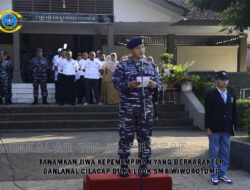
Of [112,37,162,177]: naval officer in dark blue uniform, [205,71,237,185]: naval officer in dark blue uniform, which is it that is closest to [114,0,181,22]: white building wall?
[205,71,237,185]: naval officer in dark blue uniform

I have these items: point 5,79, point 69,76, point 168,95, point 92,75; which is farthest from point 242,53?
point 5,79

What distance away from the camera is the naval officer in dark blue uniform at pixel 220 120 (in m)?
5.96

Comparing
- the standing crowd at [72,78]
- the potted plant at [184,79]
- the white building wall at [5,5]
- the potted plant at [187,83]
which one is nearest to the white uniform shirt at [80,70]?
the standing crowd at [72,78]

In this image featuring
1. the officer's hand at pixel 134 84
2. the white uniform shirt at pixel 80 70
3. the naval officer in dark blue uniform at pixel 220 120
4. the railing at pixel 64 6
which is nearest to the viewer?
the officer's hand at pixel 134 84

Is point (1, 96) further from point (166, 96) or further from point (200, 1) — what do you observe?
point (200, 1)

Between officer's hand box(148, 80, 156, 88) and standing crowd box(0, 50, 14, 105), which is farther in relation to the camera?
standing crowd box(0, 50, 14, 105)

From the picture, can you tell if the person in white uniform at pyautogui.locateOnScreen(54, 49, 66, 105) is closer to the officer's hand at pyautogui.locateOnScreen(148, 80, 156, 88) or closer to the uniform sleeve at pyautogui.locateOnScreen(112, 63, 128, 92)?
the uniform sleeve at pyautogui.locateOnScreen(112, 63, 128, 92)

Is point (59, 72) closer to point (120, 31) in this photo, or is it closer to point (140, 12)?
point (140, 12)

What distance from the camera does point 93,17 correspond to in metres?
14.9

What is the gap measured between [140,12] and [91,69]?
4.30 metres

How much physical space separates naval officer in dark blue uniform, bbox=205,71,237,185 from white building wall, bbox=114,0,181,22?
10.0 meters

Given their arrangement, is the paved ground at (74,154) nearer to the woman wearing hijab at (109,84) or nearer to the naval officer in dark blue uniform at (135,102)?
the naval officer in dark blue uniform at (135,102)

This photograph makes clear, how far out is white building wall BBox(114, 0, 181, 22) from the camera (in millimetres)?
15461

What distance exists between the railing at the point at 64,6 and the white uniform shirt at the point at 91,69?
3178 millimetres
